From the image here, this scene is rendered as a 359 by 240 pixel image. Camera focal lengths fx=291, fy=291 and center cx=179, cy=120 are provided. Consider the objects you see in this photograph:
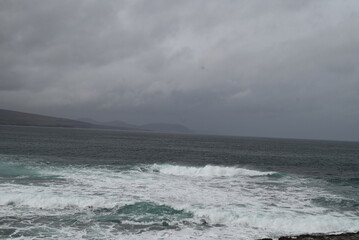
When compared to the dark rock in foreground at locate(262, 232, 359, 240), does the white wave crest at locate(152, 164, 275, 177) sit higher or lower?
lower

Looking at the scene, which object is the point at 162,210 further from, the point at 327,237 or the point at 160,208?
the point at 327,237

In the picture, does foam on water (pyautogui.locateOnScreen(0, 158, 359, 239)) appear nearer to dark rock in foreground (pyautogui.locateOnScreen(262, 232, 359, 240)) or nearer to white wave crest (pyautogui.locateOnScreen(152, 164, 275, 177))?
dark rock in foreground (pyautogui.locateOnScreen(262, 232, 359, 240))

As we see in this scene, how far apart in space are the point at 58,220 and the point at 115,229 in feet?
12.4

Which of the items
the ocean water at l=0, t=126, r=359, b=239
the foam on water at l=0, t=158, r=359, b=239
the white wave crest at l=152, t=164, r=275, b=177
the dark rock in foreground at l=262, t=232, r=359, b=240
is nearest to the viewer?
the dark rock in foreground at l=262, t=232, r=359, b=240

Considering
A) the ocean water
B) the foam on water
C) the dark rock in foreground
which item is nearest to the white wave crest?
the ocean water

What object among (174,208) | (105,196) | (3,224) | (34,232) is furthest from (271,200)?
(3,224)

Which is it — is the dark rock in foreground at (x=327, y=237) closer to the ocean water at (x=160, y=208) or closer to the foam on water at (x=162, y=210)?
the ocean water at (x=160, y=208)

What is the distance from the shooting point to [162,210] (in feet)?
65.6

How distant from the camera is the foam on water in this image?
16359 mm

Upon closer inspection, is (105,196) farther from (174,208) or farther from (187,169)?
(187,169)

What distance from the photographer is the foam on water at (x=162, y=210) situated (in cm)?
1636

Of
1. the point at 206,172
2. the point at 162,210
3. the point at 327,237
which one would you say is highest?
the point at 327,237

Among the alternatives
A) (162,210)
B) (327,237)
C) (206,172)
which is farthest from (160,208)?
(206,172)

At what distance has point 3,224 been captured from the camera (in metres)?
16.2
